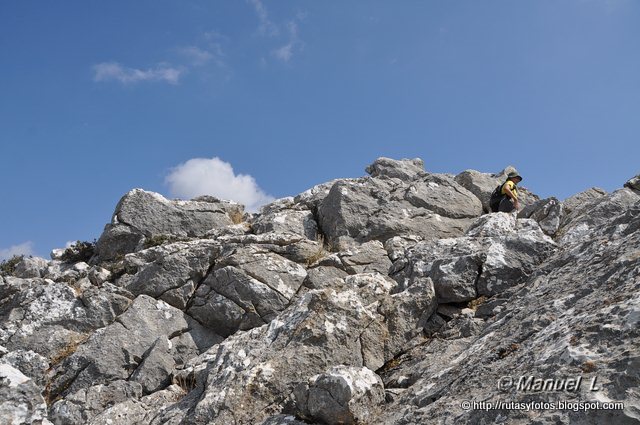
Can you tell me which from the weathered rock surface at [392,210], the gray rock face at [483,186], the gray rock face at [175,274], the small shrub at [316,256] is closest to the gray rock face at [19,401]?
the gray rock face at [175,274]

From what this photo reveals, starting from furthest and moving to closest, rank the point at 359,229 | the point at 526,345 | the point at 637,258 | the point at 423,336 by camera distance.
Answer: the point at 359,229, the point at 423,336, the point at 637,258, the point at 526,345

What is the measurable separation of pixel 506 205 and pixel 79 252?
730 inches

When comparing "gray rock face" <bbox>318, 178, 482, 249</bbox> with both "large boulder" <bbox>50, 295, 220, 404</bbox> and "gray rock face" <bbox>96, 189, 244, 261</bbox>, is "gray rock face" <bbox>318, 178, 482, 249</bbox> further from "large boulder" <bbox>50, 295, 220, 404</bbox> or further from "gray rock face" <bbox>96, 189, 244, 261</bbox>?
"large boulder" <bbox>50, 295, 220, 404</bbox>

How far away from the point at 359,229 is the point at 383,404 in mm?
12336

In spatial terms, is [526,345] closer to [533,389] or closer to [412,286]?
[533,389]

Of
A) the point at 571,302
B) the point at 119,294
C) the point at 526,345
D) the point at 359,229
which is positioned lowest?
the point at 526,345

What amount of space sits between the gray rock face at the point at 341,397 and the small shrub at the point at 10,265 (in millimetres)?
20050

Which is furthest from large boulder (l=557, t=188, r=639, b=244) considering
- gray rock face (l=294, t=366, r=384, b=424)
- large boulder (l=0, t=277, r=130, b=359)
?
large boulder (l=0, t=277, r=130, b=359)

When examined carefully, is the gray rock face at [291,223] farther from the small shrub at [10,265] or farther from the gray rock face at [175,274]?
the small shrub at [10,265]

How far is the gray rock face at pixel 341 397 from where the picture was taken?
744cm

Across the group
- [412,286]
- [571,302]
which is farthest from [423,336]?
[571,302]

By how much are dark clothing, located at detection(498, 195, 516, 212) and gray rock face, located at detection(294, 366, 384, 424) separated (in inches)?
528

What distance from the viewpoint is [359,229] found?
65.7 feet

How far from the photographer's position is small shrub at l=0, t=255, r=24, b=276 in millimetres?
23206
